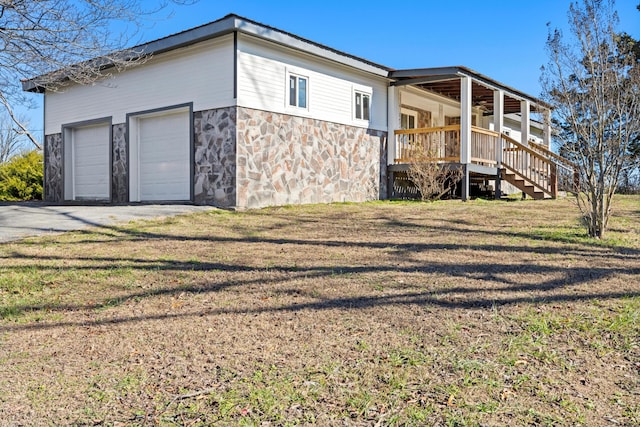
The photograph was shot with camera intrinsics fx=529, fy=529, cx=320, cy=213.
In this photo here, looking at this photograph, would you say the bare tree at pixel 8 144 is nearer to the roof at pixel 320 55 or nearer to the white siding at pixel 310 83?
the roof at pixel 320 55

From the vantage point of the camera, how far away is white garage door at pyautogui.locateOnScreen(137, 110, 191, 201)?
1241 cm

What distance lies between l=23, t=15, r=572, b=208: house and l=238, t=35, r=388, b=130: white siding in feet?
0.10

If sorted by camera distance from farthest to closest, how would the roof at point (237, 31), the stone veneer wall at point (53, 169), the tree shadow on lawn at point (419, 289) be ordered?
the stone veneer wall at point (53, 169) < the roof at point (237, 31) < the tree shadow on lawn at point (419, 289)

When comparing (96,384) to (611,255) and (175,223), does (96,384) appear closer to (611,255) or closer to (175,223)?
(611,255)

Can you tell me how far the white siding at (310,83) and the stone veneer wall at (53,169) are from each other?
7.63 metres

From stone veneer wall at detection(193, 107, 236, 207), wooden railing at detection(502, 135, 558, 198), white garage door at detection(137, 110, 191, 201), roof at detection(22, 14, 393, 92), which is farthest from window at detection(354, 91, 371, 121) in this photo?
white garage door at detection(137, 110, 191, 201)

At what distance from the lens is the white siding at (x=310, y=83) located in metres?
11.3

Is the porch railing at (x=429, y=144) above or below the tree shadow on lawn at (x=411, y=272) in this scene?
above

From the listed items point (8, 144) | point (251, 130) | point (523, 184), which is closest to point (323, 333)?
point (251, 130)

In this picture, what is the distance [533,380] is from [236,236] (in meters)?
5.18

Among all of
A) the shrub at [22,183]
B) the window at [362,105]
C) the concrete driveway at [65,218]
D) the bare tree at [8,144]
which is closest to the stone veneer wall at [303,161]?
the window at [362,105]

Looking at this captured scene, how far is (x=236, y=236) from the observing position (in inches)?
296

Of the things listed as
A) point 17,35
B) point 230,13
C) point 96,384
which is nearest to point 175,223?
point 17,35

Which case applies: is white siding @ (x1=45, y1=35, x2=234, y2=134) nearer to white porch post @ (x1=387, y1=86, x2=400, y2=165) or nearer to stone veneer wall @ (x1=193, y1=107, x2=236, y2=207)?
stone veneer wall @ (x1=193, y1=107, x2=236, y2=207)
